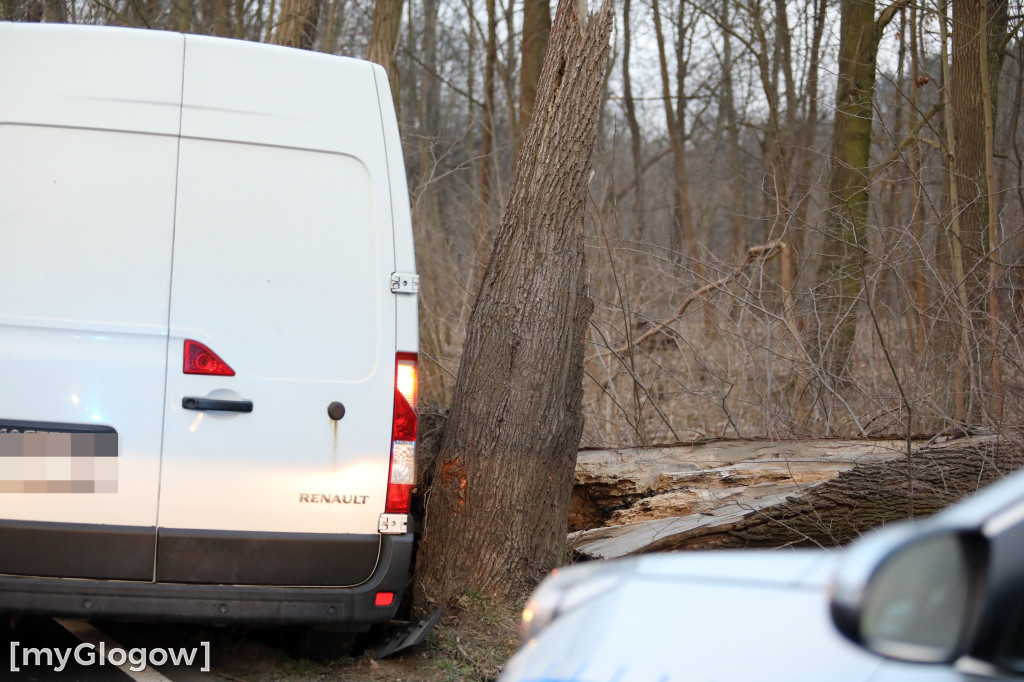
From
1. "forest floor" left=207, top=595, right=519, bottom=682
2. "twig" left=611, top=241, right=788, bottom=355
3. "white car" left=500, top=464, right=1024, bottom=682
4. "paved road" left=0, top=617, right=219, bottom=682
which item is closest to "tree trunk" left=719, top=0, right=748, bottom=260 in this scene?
"twig" left=611, top=241, right=788, bottom=355

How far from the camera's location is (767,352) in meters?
7.21

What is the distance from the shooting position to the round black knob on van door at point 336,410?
144 inches

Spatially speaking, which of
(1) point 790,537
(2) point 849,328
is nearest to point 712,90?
(2) point 849,328

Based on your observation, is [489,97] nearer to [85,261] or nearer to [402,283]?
[402,283]

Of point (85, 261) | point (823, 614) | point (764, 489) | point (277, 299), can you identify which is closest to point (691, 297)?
point (764, 489)

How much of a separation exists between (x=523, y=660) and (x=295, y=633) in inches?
99.7

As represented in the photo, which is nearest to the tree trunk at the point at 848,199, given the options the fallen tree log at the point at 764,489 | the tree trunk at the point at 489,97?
the fallen tree log at the point at 764,489

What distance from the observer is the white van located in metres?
3.42

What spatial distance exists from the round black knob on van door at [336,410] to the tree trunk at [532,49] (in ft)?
34.7

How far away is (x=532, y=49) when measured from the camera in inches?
546

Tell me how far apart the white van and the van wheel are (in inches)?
16.3

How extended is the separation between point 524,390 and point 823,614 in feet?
10.7

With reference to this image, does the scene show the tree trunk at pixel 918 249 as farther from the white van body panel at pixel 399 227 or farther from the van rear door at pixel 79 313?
the van rear door at pixel 79 313

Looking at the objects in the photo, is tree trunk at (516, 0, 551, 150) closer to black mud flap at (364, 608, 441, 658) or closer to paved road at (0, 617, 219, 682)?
black mud flap at (364, 608, 441, 658)
